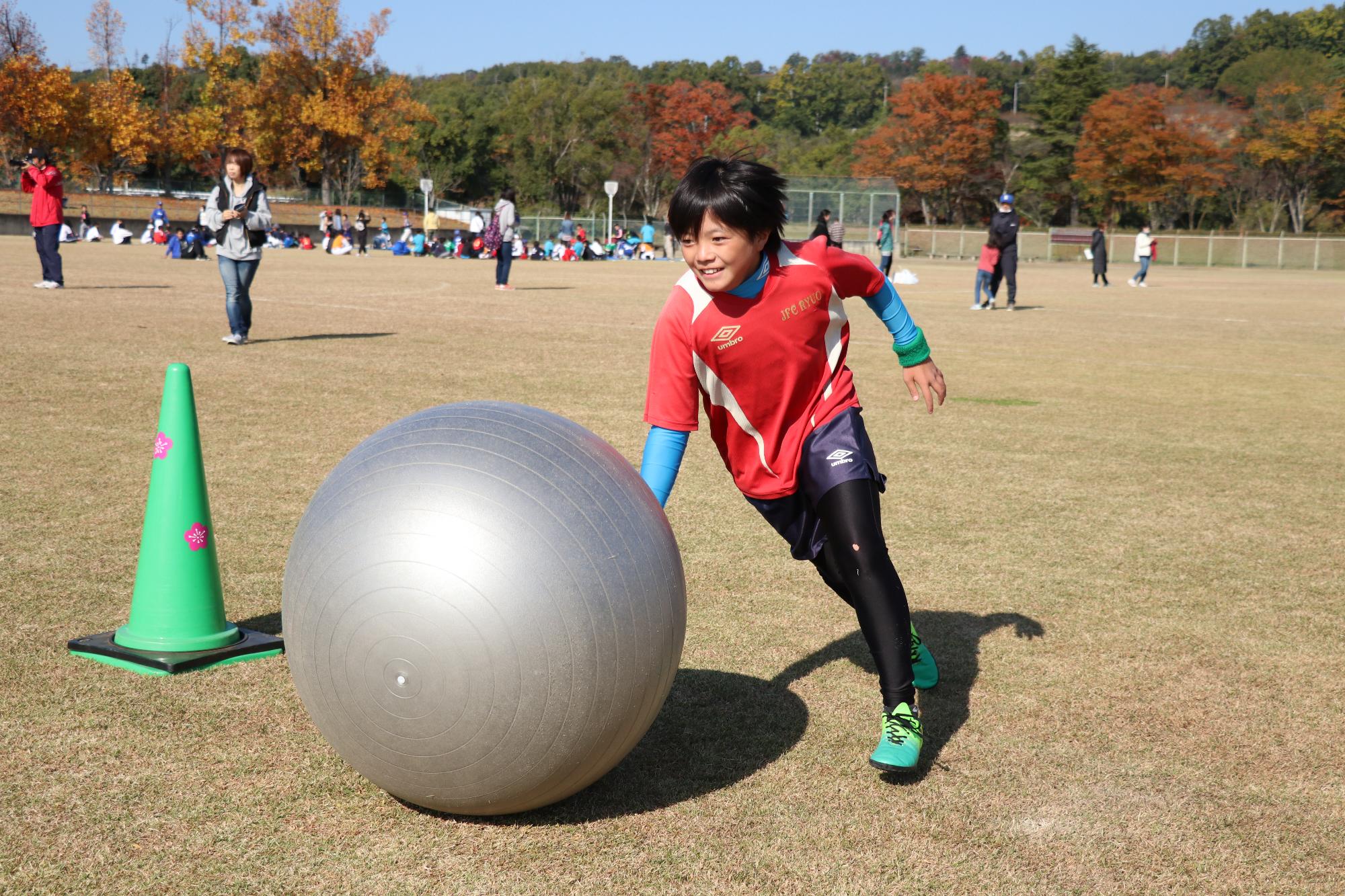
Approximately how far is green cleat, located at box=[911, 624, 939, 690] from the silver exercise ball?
1.54 meters

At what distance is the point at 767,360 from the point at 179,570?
261cm

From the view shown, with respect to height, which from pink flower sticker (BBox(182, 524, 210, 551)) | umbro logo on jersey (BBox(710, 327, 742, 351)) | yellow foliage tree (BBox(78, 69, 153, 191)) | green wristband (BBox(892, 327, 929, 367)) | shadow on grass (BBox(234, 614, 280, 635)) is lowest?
shadow on grass (BBox(234, 614, 280, 635))

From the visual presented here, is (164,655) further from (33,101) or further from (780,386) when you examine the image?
(33,101)

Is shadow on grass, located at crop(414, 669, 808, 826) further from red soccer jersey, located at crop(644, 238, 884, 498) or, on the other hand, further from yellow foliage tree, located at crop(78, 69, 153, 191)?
yellow foliage tree, located at crop(78, 69, 153, 191)

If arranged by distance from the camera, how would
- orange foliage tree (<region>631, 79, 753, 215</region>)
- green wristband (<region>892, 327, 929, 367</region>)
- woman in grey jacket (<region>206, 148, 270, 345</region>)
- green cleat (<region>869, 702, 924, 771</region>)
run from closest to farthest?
green cleat (<region>869, 702, 924, 771</region>)
green wristband (<region>892, 327, 929, 367</region>)
woman in grey jacket (<region>206, 148, 270, 345</region>)
orange foliage tree (<region>631, 79, 753, 215</region>)

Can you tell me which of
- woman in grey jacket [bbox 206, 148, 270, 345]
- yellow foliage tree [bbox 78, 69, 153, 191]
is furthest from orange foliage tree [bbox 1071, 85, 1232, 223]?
woman in grey jacket [bbox 206, 148, 270, 345]

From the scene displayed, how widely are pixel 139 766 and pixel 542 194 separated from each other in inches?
3523

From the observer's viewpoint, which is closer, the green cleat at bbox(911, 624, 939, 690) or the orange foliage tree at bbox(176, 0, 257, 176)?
the green cleat at bbox(911, 624, 939, 690)

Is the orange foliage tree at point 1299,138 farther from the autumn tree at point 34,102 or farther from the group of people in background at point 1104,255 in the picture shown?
the autumn tree at point 34,102

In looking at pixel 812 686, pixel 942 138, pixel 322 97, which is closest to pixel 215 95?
pixel 322 97

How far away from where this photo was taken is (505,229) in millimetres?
26922

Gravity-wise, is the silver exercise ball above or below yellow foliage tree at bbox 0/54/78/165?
below

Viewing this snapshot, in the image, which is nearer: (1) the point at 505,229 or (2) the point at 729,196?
(2) the point at 729,196

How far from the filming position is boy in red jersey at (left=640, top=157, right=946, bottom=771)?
4012 mm
